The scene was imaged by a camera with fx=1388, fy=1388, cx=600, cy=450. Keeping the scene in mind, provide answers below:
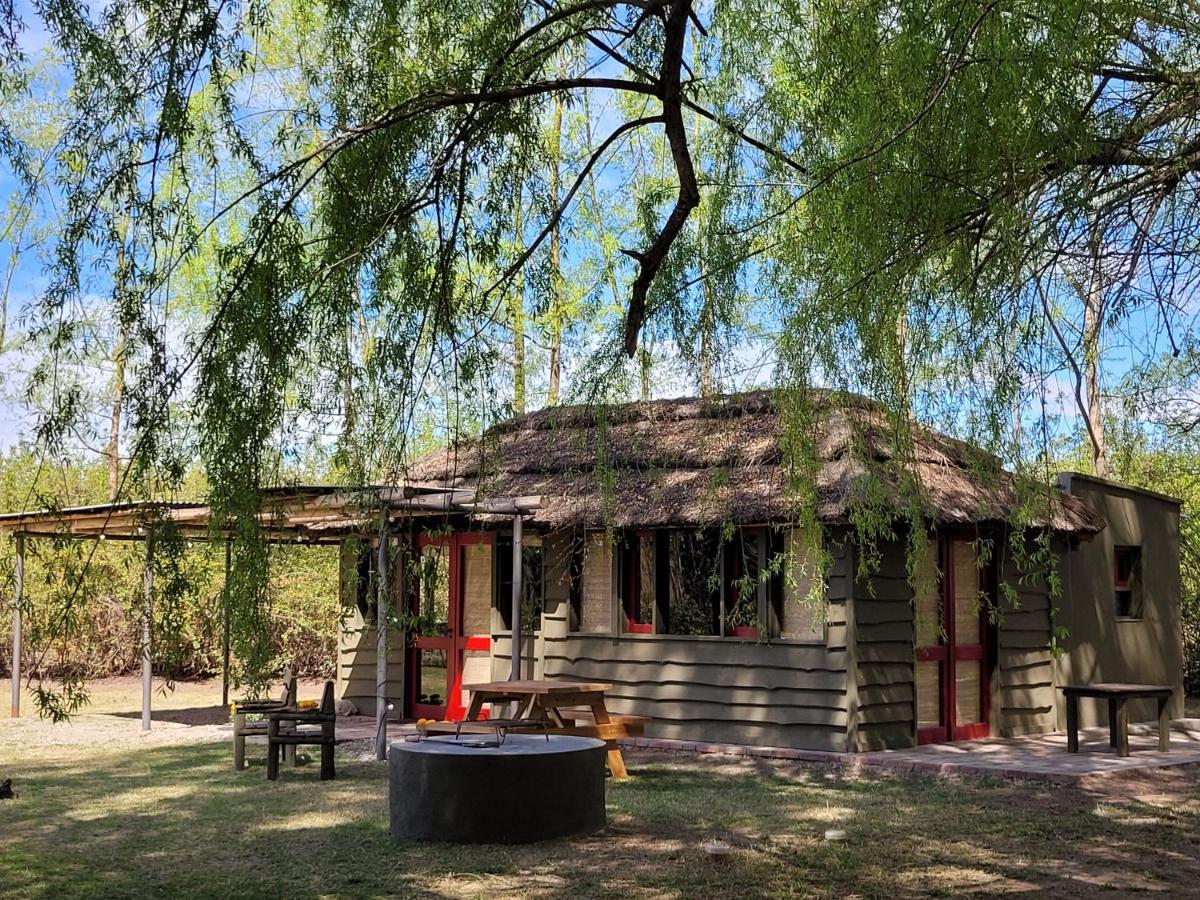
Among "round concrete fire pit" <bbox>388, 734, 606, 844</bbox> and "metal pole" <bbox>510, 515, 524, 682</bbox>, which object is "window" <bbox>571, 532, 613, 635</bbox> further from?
"round concrete fire pit" <bbox>388, 734, 606, 844</bbox>

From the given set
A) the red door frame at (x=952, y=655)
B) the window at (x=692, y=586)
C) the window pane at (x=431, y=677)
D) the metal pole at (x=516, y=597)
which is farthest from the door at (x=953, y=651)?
the window pane at (x=431, y=677)

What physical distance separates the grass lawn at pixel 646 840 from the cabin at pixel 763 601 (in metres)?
1.34

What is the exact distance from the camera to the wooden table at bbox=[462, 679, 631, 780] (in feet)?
34.2

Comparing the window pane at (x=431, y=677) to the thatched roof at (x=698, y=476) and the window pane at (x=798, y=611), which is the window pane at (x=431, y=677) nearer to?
the thatched roof at (x=698, y=476)

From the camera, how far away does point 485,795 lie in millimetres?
8195

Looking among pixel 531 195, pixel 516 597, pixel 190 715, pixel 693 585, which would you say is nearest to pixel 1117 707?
pixel 693 585

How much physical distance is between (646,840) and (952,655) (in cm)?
570

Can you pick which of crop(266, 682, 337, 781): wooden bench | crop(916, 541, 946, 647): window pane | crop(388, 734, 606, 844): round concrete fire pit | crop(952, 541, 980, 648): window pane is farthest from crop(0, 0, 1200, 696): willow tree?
crop(952, 541, 980, 648): window pane

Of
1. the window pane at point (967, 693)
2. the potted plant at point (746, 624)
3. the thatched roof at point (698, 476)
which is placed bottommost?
the window pane at point (967, 693)

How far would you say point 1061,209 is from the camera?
6242 millimetres

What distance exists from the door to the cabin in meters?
0.02

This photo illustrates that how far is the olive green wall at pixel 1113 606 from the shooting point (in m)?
14.3

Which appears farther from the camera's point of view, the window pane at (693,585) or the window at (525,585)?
the window at (525,585)

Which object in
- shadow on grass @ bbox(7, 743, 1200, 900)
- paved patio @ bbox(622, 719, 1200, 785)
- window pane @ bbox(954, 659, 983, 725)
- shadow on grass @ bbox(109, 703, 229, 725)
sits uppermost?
window pane @ bbox(954, 659, 983, 725)
